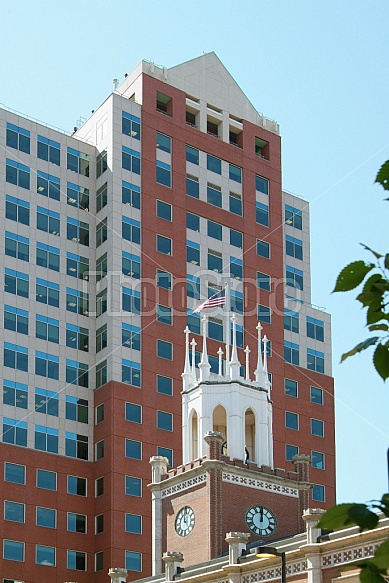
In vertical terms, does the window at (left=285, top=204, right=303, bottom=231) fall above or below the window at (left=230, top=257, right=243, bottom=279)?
above

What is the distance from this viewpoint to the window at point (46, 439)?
286ft

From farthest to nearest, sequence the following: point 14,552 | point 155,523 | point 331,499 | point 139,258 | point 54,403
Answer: point 331,499 → point 139,258 → point 54,403 → point 14,552 → point 155,523

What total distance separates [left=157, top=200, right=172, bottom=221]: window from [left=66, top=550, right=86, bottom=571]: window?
28.5 metres

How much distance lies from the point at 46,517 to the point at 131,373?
1291 cm

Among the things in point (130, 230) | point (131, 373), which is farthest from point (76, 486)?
point (130, 230)

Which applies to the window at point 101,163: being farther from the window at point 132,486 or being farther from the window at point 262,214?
the window at point 132,486

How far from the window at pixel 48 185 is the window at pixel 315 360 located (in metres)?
27.2

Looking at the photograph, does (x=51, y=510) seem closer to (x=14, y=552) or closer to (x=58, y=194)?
(x=14, y=552)

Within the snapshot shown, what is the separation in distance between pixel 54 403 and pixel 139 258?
13977 millimetres

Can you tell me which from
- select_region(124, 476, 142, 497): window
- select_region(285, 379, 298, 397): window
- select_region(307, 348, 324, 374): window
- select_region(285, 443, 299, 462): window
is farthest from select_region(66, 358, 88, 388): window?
select_region(307, 348, 324, 374): window

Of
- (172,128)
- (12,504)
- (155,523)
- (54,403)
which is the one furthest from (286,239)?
(155,523)

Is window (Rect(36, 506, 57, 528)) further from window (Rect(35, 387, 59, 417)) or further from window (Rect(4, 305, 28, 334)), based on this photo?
window (Rect(4, 305, 28, 334))

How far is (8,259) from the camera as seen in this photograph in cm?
9100

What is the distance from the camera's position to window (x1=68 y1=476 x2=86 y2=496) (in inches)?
3457
